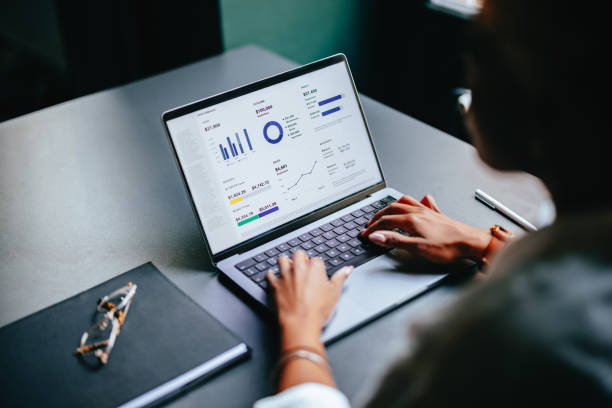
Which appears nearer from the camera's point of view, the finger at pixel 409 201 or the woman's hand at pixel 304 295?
the woman's hand at pixel 304 295

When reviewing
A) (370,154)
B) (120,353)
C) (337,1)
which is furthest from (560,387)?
(337,1)

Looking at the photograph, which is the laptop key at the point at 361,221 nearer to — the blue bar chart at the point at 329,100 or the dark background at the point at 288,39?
the blue bar chart at the point at 329,100

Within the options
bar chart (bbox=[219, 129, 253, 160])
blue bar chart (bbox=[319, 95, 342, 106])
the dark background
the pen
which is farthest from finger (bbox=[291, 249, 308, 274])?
the dark background

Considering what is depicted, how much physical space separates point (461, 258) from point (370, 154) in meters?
0.30

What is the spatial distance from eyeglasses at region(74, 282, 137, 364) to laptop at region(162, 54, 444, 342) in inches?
6.4

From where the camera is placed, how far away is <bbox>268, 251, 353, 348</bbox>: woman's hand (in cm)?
80

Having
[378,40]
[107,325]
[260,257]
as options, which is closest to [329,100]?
[260,257]

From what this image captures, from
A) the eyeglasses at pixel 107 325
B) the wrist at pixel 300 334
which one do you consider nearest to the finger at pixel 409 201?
the wrist at pixel 300 334

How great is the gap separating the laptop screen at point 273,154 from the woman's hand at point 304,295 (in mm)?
133

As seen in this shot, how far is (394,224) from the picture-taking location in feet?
3.29

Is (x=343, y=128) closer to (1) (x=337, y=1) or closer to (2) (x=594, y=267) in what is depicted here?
(2) (x=594, y=267)

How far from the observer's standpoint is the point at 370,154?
1149 millimetres

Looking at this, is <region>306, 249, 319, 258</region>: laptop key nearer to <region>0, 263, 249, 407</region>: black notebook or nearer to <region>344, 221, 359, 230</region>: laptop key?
<region>344, 221, 359, 230</region>: laptop key

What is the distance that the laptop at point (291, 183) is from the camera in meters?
0.95
